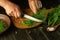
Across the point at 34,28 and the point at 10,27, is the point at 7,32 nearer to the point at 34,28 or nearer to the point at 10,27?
the point at 10,27

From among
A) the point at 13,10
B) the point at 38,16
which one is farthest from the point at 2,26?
the point at 38,16

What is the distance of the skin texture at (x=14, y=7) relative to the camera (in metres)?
1.25

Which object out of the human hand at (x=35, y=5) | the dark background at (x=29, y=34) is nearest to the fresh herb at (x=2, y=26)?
the dark background at (x=29, y=34)

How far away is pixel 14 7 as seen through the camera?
1.26 meters

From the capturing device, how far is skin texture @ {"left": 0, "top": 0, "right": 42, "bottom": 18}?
4.09 ft

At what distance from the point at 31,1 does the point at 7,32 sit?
30 centimetres

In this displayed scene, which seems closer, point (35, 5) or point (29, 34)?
point (29, 34)

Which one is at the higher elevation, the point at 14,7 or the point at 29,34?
the point at 14,7

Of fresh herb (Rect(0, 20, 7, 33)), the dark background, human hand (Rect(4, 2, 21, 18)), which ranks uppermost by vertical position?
human hand (Rect(4, 2, 21, 18))

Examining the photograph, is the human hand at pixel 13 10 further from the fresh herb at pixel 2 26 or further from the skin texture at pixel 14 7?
the fresh herb at pixel 2 26

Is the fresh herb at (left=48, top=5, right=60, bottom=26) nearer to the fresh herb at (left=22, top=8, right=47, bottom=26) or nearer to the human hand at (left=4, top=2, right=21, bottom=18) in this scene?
the fresh herb at (left=22, top=8, right=47, bottom=26)

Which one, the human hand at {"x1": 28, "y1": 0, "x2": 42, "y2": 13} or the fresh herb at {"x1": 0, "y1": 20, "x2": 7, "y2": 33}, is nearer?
the fresh herb at {"x1": 0, "y1": 20, "x2": 7, "y2": 33}

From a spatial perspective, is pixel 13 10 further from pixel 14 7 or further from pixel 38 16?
pixel 38 16

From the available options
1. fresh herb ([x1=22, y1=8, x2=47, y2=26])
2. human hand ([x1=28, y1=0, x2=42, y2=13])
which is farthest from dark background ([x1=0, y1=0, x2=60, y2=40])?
human hand ([x1=28, y1=0, x2=42, y2=13])
